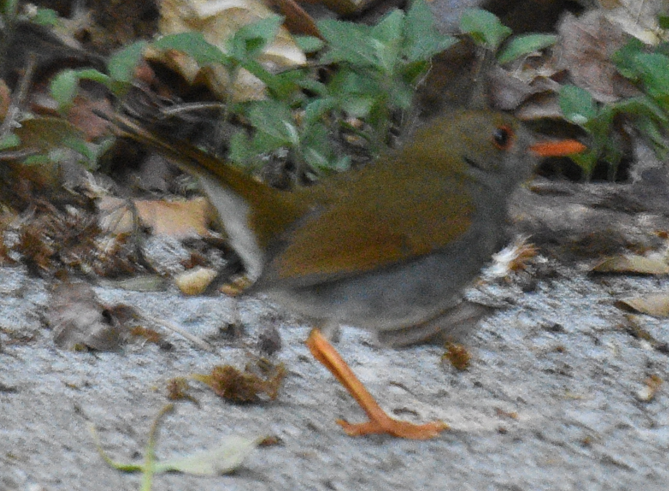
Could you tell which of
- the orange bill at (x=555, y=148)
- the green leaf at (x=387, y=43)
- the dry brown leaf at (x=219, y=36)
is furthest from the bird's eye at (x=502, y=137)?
the dry brown leaf at (x=219, y=36)

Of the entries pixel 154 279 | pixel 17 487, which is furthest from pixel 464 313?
pixel 17 487

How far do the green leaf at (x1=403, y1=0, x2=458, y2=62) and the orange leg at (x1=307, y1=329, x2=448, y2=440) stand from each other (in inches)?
51.6

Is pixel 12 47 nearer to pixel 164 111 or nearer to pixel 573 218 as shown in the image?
pixel 164 111

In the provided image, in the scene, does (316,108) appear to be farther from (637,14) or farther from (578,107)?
(637,14)

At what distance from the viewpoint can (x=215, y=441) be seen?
8.98 feet

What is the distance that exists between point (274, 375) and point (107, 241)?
118 cm

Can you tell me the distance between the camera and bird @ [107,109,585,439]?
3.24 meters

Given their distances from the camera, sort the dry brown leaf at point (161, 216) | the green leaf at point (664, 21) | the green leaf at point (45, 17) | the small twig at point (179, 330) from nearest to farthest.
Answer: the small twig at point (179, 330) < the dry brown leaf at point (161, 216) < the green leaf at point (45, 17) < the green leaf at point (664, 21)

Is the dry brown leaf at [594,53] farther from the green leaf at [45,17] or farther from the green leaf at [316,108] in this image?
the green leaf at [45,17]

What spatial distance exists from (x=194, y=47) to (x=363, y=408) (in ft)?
5.33

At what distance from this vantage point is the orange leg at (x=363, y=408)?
9.89ft

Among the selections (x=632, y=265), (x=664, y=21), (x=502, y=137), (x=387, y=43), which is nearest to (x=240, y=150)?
(x=387, y=43)

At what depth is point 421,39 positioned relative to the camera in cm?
428

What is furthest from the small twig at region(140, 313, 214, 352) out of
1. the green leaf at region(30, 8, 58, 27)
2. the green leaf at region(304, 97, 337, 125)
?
the green leaf at region(30, 8, 58, 27)
